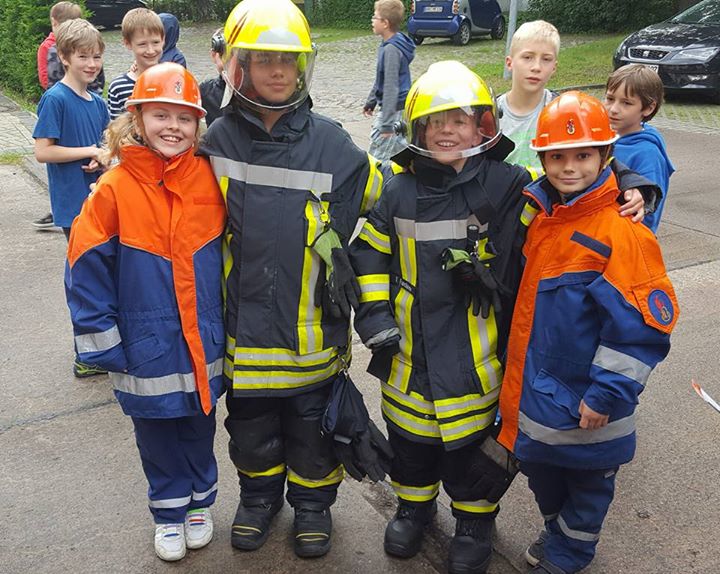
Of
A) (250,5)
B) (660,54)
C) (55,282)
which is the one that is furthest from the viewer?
(660,54)

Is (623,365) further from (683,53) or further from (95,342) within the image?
(683,53)

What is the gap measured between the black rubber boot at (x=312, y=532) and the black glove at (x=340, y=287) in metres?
0.80

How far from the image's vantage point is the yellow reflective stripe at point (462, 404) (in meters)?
2.68

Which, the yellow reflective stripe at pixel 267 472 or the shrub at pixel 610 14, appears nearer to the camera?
the yellow reflective stripe at pixel 267 472

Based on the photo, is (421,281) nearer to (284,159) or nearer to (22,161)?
(284,159)

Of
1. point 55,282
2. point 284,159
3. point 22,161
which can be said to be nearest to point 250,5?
point 284,159

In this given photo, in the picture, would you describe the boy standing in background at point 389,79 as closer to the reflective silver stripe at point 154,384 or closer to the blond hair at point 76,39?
the blond hair at point 76,39

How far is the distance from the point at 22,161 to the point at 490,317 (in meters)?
7.74

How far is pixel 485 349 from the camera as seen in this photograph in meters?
2.72

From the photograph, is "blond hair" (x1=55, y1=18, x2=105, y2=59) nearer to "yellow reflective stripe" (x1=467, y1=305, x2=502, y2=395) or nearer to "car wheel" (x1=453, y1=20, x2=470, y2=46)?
"yellow reflective stripe" (x1=467, y1=305, x2=502, y2=395)

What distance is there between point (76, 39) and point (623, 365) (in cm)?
317

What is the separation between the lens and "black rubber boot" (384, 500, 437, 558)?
2939 mm

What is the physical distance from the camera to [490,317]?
107 inches

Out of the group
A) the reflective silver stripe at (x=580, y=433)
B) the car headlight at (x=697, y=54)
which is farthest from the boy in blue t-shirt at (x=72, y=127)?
the car headlight at (x=697, y=54)
